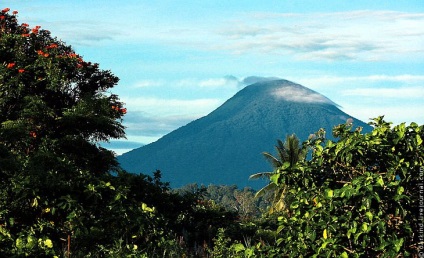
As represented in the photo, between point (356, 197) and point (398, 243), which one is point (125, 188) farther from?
point (398, 243)

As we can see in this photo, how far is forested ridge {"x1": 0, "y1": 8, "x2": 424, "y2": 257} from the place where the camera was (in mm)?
8086

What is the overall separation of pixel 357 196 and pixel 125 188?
20.5 ft

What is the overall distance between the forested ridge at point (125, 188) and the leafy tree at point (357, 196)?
0.01 metres

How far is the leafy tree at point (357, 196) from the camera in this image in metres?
7.92

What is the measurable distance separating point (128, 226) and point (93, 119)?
7246mm

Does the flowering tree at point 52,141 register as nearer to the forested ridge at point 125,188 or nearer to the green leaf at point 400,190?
the forested ridge at point 125,188

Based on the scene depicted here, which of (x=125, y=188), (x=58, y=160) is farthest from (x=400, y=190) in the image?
(x=58, y=160)

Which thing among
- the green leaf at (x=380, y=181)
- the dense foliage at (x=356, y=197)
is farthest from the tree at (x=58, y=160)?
the green leaf at (x=380, y=181)

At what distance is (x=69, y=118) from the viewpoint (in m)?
19.5

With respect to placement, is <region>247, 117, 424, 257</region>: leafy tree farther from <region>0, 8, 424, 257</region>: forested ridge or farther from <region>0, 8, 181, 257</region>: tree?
<region>0, 8, 181, 257</region>: tree

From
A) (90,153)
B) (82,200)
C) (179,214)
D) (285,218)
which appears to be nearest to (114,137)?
(90,153)

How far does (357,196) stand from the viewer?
26.2 feet

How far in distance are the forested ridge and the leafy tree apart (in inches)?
0.6

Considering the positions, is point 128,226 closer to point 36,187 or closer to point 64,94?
point 36,187
